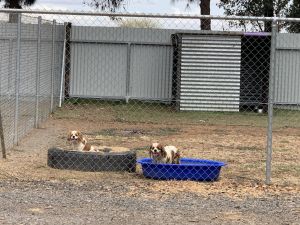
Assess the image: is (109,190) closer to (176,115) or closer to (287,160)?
(287,160)

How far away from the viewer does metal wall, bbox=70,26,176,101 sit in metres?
20.8

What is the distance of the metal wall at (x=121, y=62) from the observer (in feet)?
68.1

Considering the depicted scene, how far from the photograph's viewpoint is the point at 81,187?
789 cm

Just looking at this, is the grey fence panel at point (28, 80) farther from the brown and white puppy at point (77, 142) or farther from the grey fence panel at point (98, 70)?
the grey fence panel at point (98, 70)

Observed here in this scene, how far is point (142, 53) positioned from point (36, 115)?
7936mm

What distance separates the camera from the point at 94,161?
889 cm

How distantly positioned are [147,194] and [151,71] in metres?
13.6

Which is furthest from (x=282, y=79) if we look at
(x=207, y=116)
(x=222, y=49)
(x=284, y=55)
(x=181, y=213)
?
(x=181, y=213)

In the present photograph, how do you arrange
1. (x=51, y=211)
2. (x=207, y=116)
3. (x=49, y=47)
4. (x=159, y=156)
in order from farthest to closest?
(x=207, y=116), (x=49, y=47), (x=159, y=156), (x=51, y=211)

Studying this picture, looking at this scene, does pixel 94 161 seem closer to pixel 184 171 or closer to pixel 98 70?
pixel 184 171

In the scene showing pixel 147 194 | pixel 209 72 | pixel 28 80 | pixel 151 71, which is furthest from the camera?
pixel 151 71

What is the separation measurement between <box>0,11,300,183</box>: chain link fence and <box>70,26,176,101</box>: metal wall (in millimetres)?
31

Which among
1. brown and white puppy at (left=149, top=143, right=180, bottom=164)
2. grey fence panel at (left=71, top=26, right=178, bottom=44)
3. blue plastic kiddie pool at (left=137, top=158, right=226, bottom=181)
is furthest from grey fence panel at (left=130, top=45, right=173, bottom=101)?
blue plastic kiddie pool at (left=137, top=158, right=226, bottom=181)

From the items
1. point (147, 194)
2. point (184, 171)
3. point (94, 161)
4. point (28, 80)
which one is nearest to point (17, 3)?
point (28, 80)
